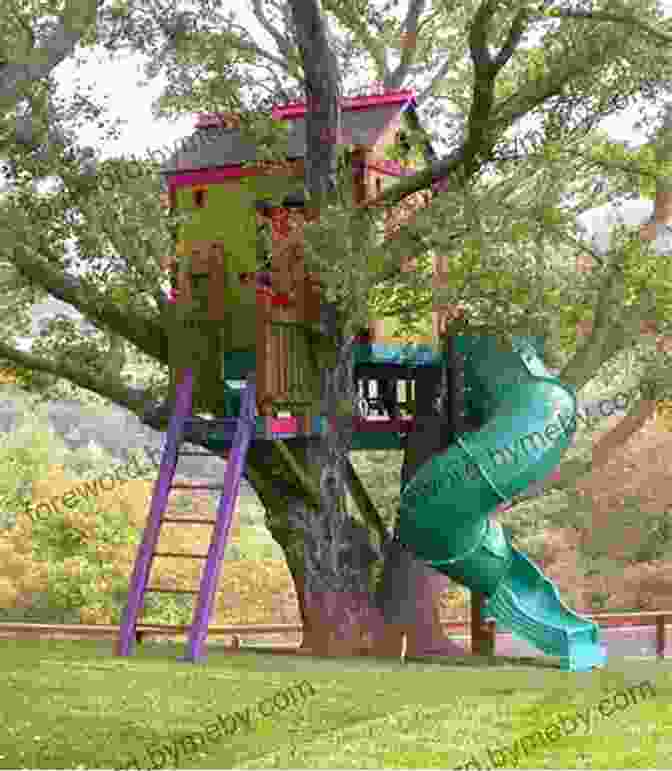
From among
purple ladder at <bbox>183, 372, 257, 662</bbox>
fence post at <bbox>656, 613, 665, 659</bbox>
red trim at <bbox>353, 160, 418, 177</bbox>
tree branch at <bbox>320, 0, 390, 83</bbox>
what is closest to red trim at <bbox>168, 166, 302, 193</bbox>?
red trim at <bbox>353, 160, 418, 177</bbox>

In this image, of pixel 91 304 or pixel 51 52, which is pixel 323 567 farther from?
pixel 51 52

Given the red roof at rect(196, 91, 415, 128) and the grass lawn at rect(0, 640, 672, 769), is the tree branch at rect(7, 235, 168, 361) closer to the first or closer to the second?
the red roof at rect(196, 91, 415, 128)

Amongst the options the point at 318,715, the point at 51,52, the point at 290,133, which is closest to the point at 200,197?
the point at 290,133

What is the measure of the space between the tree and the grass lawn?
2814 mm

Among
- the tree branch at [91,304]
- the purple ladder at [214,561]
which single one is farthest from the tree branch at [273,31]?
the purple ladder at [214,561]

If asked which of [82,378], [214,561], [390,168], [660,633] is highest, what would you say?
[390,168]

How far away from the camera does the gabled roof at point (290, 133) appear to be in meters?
15.7

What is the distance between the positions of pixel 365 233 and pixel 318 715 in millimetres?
5401

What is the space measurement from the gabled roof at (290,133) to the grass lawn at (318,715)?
5377 mm

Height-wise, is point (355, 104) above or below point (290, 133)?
above

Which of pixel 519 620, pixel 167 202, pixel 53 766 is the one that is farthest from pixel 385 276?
pixel 53 766

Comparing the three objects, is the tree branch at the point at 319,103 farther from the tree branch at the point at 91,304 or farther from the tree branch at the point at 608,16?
the tree branch at the point at 608,16

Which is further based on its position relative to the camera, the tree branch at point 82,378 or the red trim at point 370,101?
Answer: the red trim at point 370,101

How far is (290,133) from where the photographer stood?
15828 mm
